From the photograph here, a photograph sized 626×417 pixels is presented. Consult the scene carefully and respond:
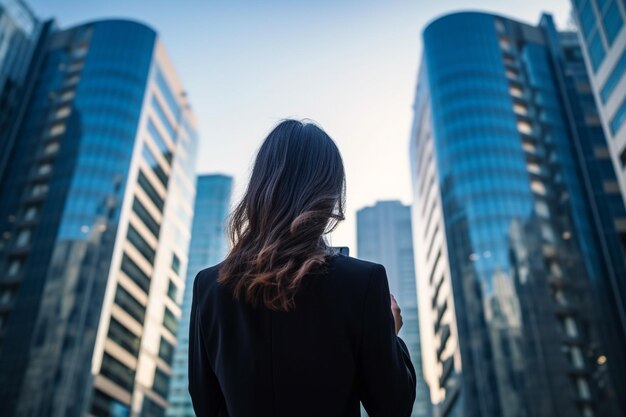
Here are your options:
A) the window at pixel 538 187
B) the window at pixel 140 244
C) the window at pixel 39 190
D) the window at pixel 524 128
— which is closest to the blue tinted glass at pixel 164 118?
the window at pixel 140 244

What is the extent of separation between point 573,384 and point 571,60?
4107cm

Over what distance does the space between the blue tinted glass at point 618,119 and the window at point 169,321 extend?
5830 centimetres

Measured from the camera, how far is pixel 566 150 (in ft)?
220

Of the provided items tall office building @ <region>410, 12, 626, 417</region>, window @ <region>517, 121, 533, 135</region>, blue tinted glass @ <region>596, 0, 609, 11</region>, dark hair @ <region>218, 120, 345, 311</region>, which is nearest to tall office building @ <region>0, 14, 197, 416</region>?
tall office building @ <region>410, 12, 626, 417</region>

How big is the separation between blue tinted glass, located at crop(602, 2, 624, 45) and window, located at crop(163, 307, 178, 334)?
60.8m

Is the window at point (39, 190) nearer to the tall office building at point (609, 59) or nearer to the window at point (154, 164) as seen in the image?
the window at point (154, 164)

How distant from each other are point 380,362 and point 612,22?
3767cm

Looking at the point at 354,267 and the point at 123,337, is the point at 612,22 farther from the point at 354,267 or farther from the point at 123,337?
the point at 123,337

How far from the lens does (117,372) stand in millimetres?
62469

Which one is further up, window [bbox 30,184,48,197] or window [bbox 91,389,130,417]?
window [bbox 30,184,48,197]

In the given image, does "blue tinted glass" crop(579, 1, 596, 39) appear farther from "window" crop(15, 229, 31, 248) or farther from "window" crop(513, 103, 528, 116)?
"window" crop(15, 229, 31, 248)

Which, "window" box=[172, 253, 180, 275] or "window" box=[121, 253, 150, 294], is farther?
"window" box=[172, 253, 180, 275]

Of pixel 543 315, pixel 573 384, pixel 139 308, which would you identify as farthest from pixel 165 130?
pixel 573 384

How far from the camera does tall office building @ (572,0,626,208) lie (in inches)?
1309
